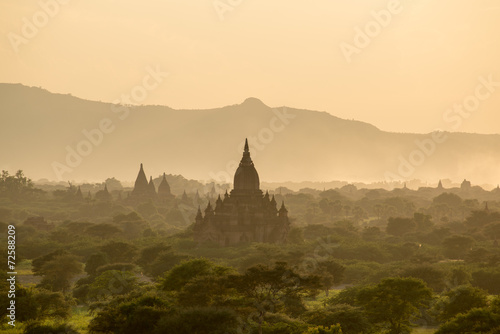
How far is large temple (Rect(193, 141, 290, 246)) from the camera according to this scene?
352ft

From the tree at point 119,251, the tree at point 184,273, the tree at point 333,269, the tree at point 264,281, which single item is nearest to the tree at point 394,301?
the tree at point 264,281

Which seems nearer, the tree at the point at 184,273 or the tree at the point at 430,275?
the tree at the point at 184,273

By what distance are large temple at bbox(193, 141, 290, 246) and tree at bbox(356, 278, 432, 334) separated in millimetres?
49828

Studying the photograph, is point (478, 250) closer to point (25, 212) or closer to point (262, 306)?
point (262, 306)

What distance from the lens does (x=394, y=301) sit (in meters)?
57.1

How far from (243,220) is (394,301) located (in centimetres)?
5301

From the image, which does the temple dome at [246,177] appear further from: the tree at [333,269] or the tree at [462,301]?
the tree at [462,301]

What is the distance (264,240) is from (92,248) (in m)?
26.5

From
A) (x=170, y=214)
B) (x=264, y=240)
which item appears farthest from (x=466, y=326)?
(x=170, y=214)

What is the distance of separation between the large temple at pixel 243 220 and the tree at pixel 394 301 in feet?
163

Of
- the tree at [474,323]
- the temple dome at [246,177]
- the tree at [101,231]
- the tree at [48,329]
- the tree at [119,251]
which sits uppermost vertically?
the temple dome at [246,177]

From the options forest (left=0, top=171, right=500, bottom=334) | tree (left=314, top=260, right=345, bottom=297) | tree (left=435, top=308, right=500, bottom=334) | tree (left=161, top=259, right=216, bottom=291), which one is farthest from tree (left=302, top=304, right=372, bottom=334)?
tree (left=314, top=260, right=345, bottom=297)

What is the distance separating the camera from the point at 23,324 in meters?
57.0

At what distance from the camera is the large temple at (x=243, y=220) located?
107250mm
